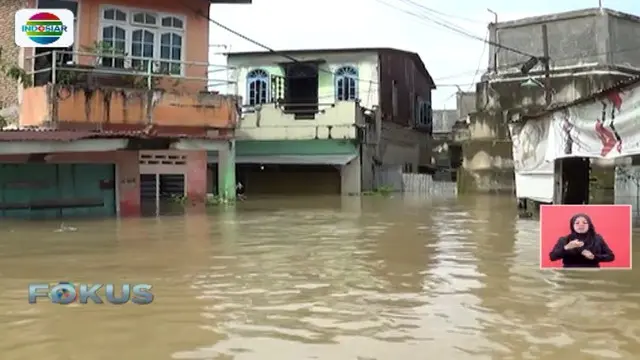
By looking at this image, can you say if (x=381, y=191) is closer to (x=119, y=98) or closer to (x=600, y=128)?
(x=119, y=98)

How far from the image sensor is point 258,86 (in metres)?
35.0

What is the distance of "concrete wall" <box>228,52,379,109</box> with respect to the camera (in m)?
33.7

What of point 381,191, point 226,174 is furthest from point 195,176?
point 381,191

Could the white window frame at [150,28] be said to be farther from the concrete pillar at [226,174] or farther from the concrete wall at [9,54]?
the concrete pillar at [226,174]

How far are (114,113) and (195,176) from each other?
3.68 meters

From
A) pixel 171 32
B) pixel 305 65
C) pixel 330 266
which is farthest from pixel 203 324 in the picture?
pixel 305 65

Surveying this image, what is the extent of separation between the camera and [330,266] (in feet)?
28.7

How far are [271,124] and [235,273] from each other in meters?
21.8

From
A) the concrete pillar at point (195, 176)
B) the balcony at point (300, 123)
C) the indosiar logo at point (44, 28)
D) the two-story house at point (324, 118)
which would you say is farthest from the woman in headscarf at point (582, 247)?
the balcony at point (300, 123)

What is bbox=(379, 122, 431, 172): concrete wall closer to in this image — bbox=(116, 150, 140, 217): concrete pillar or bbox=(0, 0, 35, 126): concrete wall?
bbox=(116, 150, 140, 217): concrete pillar

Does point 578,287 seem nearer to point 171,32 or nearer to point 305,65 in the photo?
point 171,32

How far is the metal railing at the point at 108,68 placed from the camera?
18.1m

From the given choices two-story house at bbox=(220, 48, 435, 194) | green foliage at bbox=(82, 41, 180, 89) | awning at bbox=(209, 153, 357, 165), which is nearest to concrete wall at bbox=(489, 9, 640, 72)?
two-story house at bbox=(220, 48, 435, 194)

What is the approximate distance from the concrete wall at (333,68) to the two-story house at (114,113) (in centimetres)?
1219
